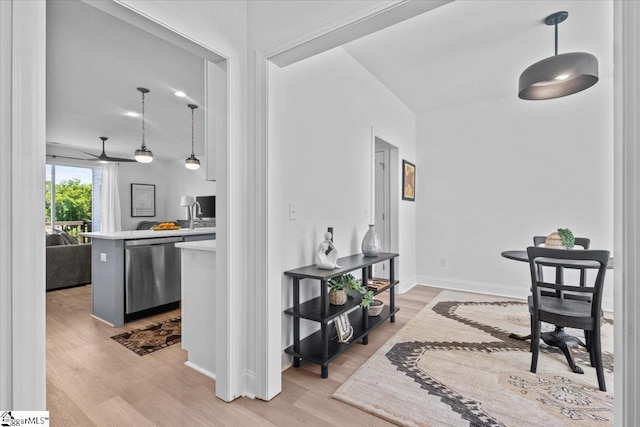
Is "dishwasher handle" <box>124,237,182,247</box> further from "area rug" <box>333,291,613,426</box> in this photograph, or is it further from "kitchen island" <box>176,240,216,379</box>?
"area rug" <box>333,291,613,426</box>

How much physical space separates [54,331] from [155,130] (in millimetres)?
3710

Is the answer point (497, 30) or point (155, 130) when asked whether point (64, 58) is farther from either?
point (497, 30)

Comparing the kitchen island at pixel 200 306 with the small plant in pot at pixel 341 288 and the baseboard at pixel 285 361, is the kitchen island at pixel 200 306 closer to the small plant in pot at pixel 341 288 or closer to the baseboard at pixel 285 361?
the baseboard at pixel 285 361

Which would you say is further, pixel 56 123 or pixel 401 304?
pixel 56 123

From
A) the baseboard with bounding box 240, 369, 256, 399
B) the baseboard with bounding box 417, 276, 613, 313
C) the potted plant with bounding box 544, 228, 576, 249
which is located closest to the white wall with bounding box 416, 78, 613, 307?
the baseboard with bounding box 417, 276, 613, 313

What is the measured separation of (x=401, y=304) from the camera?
3658mm

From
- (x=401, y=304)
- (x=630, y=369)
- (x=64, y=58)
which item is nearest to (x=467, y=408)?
(x=630, y=369)

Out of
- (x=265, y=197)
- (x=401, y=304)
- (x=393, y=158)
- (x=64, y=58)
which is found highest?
(x=64, y=58)

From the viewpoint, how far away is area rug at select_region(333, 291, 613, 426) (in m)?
1.64

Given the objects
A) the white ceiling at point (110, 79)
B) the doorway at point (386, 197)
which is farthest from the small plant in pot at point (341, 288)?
the white ceiling at point (110, 79)

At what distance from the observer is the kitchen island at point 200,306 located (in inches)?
79.0

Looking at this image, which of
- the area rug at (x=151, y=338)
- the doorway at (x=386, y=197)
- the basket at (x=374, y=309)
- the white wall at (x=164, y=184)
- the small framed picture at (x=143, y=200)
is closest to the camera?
the area rug at (x=151, y=338)

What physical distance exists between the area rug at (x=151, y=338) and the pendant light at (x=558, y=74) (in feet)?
11.4

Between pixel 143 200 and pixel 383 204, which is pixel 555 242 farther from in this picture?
pixel 143 200
